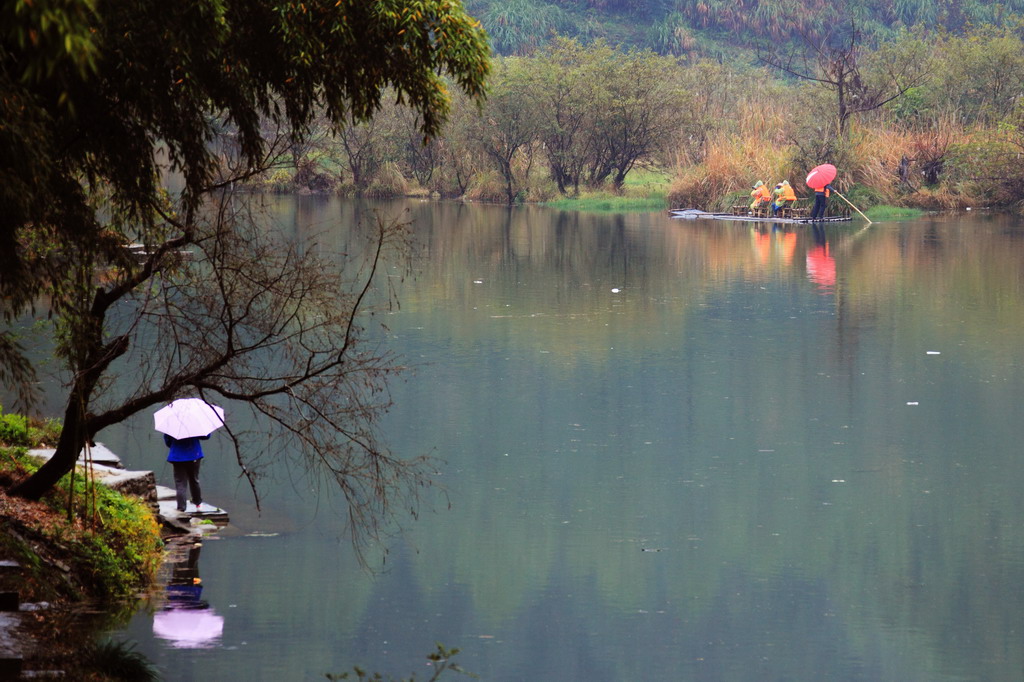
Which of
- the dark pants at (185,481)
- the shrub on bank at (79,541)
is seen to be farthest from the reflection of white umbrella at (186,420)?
the shrub on bank at (79,541)

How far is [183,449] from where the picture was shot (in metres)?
11.2

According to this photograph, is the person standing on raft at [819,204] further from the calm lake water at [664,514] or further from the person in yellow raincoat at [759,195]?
the calm lake water at [664,514]

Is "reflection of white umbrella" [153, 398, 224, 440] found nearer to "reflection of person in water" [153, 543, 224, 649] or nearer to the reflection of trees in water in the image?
"reflection of person in water" [153, 543, 224, 649]

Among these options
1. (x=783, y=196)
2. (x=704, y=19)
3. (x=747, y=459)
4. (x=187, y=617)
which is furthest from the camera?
(x=704, y=19)

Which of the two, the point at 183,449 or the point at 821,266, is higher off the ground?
the point at 821,266

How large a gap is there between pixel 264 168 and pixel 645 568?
3924mm

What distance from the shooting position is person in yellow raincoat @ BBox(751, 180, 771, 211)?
45875mm

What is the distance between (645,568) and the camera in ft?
34.6

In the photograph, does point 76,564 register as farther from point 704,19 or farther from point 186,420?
point 704,19

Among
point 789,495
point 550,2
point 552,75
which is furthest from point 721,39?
point 789,495

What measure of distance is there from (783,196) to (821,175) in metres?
1.52

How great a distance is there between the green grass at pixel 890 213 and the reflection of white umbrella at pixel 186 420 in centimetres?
3739

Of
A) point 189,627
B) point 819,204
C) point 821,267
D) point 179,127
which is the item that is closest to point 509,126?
point 819,204

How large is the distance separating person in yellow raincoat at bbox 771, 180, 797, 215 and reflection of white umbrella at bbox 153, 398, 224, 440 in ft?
116
